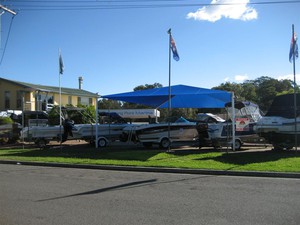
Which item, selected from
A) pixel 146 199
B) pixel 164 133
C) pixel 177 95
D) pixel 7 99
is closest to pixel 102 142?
pixel 164 133

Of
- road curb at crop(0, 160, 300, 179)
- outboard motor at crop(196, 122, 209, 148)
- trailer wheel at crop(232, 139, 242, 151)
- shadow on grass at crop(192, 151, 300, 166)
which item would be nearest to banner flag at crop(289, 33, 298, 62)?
shadow on grass at crop(192, 151, 300, 166)

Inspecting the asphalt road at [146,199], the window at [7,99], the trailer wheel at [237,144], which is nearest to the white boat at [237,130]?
the trailer wheel at [237,144]

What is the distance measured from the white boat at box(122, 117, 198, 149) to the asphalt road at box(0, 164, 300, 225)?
8203 millimetres

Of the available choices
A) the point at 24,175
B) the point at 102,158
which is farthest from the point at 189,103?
the point at 24,175

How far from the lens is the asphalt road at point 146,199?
683 centimetres

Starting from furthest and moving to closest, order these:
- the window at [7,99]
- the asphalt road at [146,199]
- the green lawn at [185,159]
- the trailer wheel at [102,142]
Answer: the window at [7,99] < the trailer wheel at [102,142] < the green lawn at [185,159] < the asphalt road at [146,199]

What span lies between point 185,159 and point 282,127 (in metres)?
5.01

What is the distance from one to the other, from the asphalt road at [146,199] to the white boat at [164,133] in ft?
26.9

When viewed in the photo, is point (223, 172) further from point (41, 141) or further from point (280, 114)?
point (41, 141)

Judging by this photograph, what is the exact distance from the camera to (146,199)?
8.55 m

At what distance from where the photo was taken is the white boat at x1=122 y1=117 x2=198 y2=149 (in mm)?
20875

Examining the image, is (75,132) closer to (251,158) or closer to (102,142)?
(102,142)

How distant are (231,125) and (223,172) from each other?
731 cm

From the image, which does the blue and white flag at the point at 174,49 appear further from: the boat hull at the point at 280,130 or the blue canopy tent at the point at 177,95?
the boat hull at the point at 280,130
